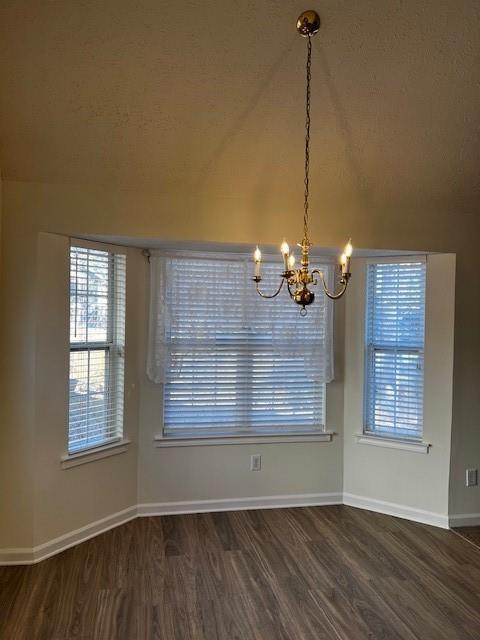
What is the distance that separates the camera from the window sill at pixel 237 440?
12.1ft

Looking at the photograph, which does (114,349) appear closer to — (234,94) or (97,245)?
(97,245)

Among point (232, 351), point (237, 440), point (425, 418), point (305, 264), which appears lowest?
point (237, 440)

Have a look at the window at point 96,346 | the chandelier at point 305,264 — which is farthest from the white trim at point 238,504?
the chandelier at point 305,264

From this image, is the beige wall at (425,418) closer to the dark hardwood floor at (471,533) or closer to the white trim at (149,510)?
the dark hardwood floor at (471,533)

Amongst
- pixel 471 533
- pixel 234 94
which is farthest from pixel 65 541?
pixel 234 94

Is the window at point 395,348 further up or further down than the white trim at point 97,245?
further down

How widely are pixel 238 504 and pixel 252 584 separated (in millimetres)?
1061

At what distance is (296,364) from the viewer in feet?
12.7

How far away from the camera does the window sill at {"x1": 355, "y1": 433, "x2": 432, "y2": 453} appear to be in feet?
11.8

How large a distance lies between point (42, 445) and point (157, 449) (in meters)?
0.94

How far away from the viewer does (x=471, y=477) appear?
3559mm

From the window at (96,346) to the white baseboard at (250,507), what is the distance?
0.57 m

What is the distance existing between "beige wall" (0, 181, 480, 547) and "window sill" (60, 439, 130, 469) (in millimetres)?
162

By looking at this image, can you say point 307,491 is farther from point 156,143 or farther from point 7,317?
point 156,143
